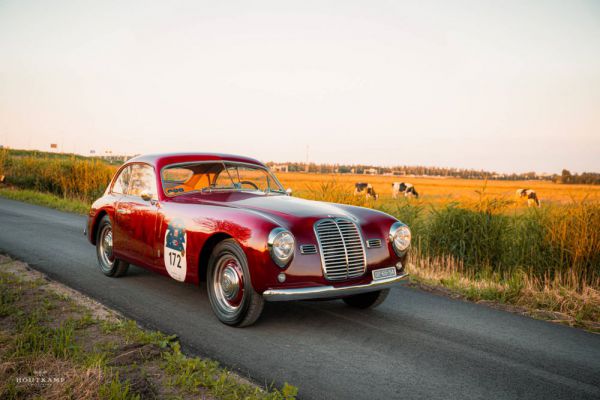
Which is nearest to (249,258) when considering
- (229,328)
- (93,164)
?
(229,328)

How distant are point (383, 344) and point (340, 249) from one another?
1013 mm

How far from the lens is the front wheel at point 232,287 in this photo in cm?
487

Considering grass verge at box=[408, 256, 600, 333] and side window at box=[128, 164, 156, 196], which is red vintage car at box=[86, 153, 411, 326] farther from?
grass verge at box=[408, 256, 600, 333]

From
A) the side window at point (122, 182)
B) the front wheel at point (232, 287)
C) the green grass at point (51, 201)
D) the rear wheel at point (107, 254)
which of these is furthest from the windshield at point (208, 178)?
the green grass at point (51, 201)

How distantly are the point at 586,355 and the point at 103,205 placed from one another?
255 inches

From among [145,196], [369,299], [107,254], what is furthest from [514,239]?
[107,254]

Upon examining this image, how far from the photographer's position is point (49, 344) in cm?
404

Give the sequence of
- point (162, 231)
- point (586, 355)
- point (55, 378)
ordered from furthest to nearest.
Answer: point (162, 231) → point (586, 355) → point (55, 378)

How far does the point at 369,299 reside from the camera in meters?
5.98

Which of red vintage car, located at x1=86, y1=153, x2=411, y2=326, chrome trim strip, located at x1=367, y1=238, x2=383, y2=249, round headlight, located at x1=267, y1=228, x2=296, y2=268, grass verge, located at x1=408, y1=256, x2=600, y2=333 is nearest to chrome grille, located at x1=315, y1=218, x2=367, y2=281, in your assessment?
red vintage car, located at x1=86, y1=153, x2=411, y2=326

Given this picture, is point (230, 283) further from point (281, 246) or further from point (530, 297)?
point (530, 297)

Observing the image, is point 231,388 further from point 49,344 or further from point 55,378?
point 49,344

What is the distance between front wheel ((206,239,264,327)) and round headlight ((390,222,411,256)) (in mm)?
1639

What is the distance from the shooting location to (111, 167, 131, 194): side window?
23.4 ft
